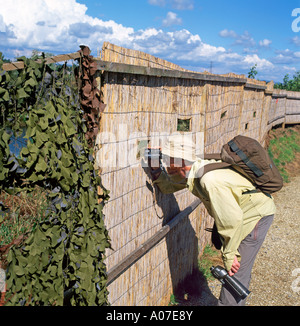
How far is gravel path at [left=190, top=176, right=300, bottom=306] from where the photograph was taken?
5.29 m

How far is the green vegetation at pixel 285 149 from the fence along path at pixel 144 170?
298 inches

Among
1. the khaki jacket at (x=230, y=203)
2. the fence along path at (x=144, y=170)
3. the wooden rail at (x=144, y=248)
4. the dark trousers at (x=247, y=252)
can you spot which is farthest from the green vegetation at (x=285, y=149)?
the khaki jacket at (x=230, y=203)

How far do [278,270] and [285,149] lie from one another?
9.90 metres

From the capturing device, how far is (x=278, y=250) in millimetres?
6891

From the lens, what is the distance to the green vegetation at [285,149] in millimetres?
13273

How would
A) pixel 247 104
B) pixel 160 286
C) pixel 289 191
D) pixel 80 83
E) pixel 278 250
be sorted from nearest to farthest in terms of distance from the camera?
pixel 80 83 < pixel 160 286 < pixel 278 250 < pixel 247 104 < pixel 289 191

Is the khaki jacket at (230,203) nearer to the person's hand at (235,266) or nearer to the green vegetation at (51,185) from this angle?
the person's hand at (235,266)

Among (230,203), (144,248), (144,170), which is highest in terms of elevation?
(144,170)

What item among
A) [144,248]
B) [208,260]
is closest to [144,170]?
[144,248]

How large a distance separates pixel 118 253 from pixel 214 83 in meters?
3.52

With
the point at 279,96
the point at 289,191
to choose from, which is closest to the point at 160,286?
the point at 289,191

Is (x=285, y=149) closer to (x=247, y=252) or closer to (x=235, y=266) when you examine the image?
(x=247, y=252)

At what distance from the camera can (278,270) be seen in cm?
617
